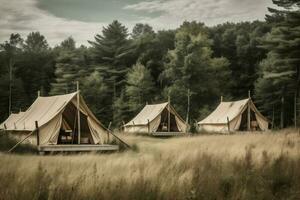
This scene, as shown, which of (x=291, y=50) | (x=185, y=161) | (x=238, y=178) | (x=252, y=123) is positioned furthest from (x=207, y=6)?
(x=238, y=178)

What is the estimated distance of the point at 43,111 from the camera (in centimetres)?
1744

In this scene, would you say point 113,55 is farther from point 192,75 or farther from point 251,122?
point 251,122

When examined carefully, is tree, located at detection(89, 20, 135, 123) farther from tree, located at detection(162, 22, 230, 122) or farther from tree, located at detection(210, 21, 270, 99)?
tree, located at detection(210, 21, 270, 99)

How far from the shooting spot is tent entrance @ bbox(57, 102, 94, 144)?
1669 centimetres

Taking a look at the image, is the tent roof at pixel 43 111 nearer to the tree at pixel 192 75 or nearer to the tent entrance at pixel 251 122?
the tent entrance at pixel 251 122

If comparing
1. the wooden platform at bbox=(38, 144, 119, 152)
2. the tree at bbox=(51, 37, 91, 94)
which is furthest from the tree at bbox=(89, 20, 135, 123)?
the wooden platform at bbox=(38, 144, 119, 152)

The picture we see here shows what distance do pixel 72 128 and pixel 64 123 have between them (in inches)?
16.4

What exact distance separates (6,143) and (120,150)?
4.19 metres

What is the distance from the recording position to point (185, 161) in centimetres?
750

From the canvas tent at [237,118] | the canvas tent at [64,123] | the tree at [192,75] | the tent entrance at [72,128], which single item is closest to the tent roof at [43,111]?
the canvas tent at [64,123]

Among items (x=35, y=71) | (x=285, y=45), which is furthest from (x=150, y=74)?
(x=285, y=45)

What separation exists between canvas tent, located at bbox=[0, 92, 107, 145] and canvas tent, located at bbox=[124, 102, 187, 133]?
11550 mm

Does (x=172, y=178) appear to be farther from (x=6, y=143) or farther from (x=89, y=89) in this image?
(x=89, y=89)

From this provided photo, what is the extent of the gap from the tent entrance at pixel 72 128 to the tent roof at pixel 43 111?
46 cm
